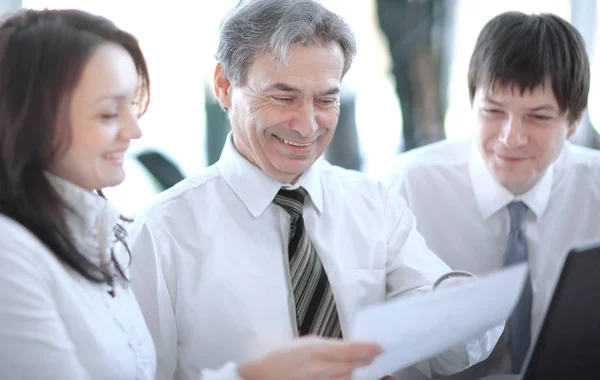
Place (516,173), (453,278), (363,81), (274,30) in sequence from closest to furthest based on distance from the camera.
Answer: (274,30) → (453,278) → (516,173) → (363,81)

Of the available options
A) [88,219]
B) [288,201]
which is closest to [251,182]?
[288,201]

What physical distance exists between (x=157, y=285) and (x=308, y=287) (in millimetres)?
351

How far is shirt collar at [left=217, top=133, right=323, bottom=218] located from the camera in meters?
1.74

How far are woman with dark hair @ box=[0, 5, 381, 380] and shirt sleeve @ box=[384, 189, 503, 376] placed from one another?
2.02 feet

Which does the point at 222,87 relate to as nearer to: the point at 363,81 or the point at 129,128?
the point at 129,128

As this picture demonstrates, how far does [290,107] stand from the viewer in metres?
1.64

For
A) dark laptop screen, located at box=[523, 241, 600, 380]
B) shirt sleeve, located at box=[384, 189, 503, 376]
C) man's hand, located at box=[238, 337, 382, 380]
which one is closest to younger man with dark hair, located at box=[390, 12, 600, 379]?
shirt sleeve, located at box=[384, 189, 503, 376]

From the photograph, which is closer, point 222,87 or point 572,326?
point 572,326

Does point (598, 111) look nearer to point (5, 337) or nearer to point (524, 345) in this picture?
point (524, 345)

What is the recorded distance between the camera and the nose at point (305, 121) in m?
1.62

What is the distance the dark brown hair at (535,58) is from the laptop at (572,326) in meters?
1.00

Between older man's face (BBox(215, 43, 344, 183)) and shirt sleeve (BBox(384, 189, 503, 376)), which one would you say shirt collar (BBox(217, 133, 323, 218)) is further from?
shirt sleeve (BBox(384, 189, 503, 376))

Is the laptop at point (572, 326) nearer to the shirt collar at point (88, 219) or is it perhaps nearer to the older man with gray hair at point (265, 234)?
the older man with gray hair at point (265, 234)

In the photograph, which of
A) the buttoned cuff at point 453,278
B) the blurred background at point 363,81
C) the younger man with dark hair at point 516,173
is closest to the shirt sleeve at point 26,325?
the buttoned cuff at point 453,278
